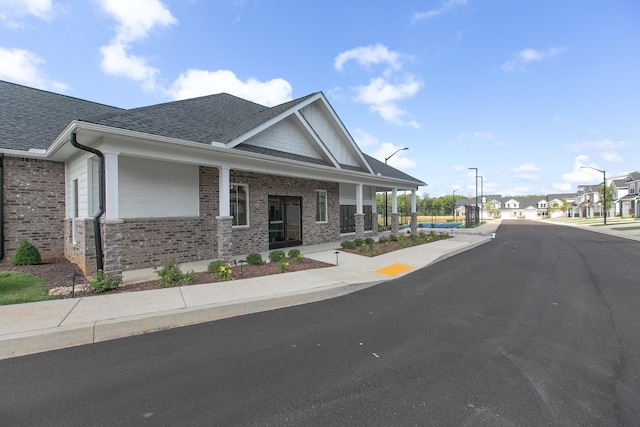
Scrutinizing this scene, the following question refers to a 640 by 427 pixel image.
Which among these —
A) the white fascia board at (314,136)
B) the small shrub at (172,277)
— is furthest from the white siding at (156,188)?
the white fascia board at (314,136)

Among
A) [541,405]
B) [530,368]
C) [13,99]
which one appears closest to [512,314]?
[530,368]

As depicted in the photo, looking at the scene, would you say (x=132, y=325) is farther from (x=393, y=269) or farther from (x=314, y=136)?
(x=314, y=136)

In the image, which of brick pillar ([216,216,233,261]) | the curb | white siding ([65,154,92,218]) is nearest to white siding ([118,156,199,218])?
white siding ([65,154,92,218])

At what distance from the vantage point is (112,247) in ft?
22.2

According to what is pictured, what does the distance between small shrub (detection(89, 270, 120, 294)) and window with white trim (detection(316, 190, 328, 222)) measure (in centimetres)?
982

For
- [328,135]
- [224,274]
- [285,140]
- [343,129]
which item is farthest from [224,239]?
[343,129]

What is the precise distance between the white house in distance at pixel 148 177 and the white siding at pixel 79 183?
3cm

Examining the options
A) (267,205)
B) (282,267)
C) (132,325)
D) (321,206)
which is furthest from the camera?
(321,206)

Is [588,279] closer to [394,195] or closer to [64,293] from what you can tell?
[394,195]

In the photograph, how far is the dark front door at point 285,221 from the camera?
1286 centimetres

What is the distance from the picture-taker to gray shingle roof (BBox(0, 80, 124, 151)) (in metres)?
9.49

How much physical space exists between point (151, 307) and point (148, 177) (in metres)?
5.28

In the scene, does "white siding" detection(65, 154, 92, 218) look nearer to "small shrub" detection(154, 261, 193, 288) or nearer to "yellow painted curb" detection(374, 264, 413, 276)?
"small shrub" detection(154, 261, 193, 288)

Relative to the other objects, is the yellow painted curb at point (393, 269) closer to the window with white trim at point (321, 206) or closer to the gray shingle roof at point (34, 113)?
the window with white trim at point (321, 206)
